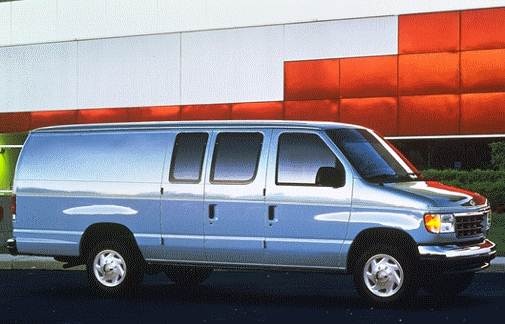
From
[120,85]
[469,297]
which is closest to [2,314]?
[469,297]

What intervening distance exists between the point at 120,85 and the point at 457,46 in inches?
516

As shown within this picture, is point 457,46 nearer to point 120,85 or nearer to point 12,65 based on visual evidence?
point 120,85

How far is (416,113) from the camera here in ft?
134

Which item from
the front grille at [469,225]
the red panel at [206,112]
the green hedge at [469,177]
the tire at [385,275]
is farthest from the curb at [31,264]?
the red panel at [206,112]

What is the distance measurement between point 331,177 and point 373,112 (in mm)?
27926

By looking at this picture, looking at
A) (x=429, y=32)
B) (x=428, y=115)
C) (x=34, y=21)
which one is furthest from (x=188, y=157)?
(x=34, y=21)

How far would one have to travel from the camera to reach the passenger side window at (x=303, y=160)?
14164mm

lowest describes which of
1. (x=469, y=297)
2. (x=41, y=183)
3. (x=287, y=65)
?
(x=469, y=297)

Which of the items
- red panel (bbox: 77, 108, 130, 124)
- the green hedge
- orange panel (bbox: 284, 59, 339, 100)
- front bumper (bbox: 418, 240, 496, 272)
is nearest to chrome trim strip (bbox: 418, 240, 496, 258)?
front bumper (bbox: 418, 240, 496, 272)

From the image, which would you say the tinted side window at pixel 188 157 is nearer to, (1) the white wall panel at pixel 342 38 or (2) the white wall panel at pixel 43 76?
(1) the white wall panel at pixel 342 38

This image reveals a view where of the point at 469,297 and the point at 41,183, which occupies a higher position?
the point at 41,183

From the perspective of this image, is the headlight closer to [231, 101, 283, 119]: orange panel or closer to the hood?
the hood

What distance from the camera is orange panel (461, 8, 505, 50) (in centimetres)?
3903

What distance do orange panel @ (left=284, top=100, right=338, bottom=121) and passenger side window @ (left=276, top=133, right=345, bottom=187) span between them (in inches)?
1094
